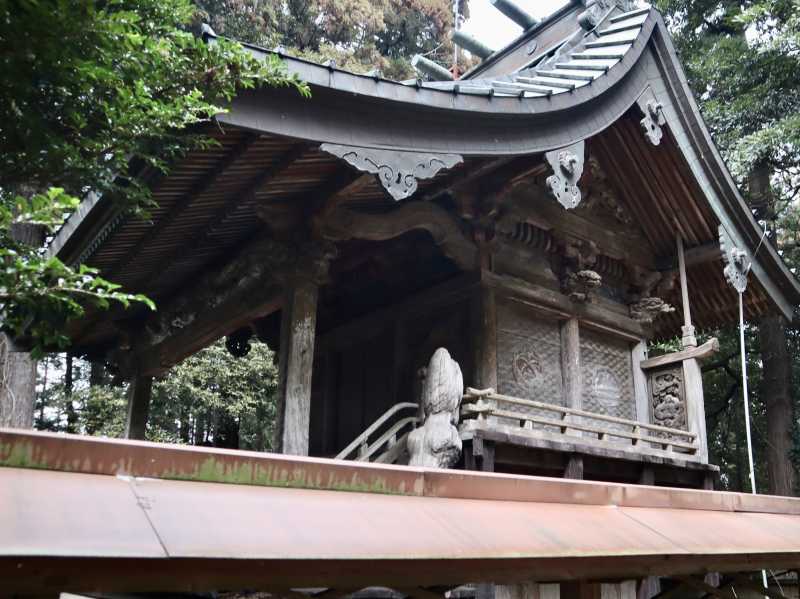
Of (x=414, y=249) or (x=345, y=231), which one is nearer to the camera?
(x=345, y=231)

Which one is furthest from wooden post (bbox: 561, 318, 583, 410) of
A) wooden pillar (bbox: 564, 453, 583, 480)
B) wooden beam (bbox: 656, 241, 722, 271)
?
wooden beam (bbox: 656, 241, 722, 271)

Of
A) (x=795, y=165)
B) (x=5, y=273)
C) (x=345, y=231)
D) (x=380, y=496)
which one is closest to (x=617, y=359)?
(x=345, y=231)

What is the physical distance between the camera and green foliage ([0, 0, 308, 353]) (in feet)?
10.5

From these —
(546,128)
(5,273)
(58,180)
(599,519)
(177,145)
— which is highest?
(546,128)

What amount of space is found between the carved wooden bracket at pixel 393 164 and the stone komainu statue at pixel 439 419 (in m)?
1.37

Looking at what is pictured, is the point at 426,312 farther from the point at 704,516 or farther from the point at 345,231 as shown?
the point at 704,516

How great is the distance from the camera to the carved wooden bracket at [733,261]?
27.7ft

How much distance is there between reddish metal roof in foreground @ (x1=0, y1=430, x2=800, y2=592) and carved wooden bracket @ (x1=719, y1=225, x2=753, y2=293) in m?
5.54

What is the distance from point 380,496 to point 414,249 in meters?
5.53

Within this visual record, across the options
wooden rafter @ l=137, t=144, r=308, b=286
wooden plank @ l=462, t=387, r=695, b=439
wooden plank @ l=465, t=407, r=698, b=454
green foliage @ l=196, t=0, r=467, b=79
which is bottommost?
wooden plank @ l=465, t=407, r=698, b=454

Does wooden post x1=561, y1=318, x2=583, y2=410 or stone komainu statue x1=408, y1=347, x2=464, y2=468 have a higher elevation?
wooden post x1=561, y1=318, x2=583, y2=410

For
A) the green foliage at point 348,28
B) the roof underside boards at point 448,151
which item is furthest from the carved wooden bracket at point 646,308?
the green foliage at point 348,28

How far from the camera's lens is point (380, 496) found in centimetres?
276

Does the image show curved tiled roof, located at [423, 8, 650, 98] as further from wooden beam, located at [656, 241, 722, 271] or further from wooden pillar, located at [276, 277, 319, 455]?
wooden beam, located at [656, 241, 722, 271]
